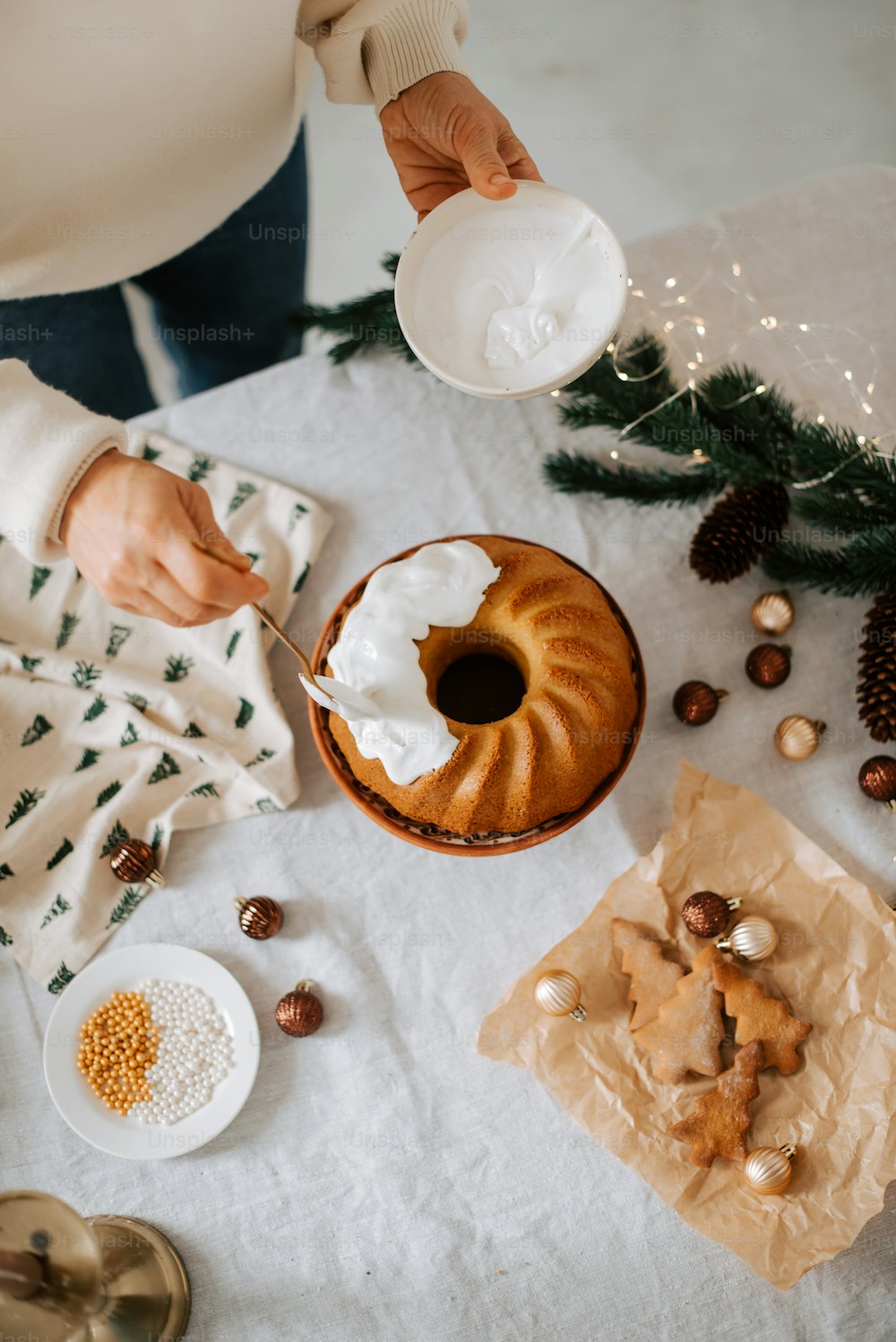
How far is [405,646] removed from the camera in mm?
883

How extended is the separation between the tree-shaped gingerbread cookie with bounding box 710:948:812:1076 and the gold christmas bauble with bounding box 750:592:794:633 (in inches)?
15.6

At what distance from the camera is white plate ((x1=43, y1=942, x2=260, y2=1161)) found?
3.04 ft

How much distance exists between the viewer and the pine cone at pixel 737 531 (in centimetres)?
105

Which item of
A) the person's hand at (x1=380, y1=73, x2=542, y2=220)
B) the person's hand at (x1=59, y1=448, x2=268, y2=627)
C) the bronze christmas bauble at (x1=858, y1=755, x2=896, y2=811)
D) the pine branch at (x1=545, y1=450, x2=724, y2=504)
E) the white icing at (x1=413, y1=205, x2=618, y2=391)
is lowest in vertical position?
the bronze christmas bauble at (x1=858, y1=755, x2=896, y2=811)

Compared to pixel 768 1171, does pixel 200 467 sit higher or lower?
higher

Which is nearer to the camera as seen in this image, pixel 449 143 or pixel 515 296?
pixel 515 296

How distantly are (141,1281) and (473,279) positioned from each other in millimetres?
1008

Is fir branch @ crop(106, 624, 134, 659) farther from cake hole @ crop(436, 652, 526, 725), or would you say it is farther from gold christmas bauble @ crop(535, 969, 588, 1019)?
gold christmas bauble @ crop(535, 969, 588, 1019)

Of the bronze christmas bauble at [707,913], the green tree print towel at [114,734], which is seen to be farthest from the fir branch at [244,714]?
the bronze christmas bauble at [707,913]

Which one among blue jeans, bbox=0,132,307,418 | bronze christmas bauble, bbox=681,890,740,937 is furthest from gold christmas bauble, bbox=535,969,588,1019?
blue jeans, bbox=0,132,307,418

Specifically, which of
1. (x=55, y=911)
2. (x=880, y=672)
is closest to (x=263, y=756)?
(x=55, y=911)

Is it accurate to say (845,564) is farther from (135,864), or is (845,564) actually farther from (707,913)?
(135,864)

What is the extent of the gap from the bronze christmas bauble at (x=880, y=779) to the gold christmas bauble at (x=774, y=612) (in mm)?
177

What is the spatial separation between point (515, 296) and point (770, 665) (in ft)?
1.60
